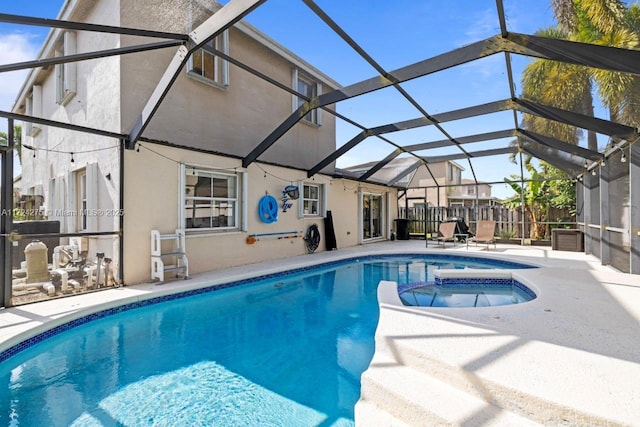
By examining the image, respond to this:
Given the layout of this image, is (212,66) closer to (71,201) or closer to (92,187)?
(92,187)

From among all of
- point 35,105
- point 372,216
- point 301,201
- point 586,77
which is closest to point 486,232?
point 372,216

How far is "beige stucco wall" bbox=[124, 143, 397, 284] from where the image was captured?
5910 millimetres

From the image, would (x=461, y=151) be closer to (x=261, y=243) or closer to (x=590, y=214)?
(x=590, y=214)

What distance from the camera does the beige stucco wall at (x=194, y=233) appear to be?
5910 millimetres

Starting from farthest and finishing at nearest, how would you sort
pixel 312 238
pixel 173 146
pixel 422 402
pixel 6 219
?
pixel 312 238, pixel 173 146, pixel 6 219, pixel 422 402

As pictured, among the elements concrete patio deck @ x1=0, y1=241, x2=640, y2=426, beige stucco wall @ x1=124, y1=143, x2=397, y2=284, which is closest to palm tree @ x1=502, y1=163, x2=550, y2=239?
beige stucco wall @ x1=124, y1=143, x2=397, y2=284

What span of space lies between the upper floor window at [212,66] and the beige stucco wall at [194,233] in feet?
6.23

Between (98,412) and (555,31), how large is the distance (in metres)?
15.4

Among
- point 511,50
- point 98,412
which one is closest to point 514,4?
point 511,50

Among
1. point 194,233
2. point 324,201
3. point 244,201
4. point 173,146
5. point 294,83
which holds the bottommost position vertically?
point 194,233

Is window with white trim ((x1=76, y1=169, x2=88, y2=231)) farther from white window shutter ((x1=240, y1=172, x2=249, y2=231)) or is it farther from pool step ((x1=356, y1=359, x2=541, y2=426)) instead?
pool step ((x1=356, y1=359, x2=541, y2=426))

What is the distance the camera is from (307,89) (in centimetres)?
1084

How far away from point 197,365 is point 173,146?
469cm

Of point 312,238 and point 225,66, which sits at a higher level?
point 225,66
